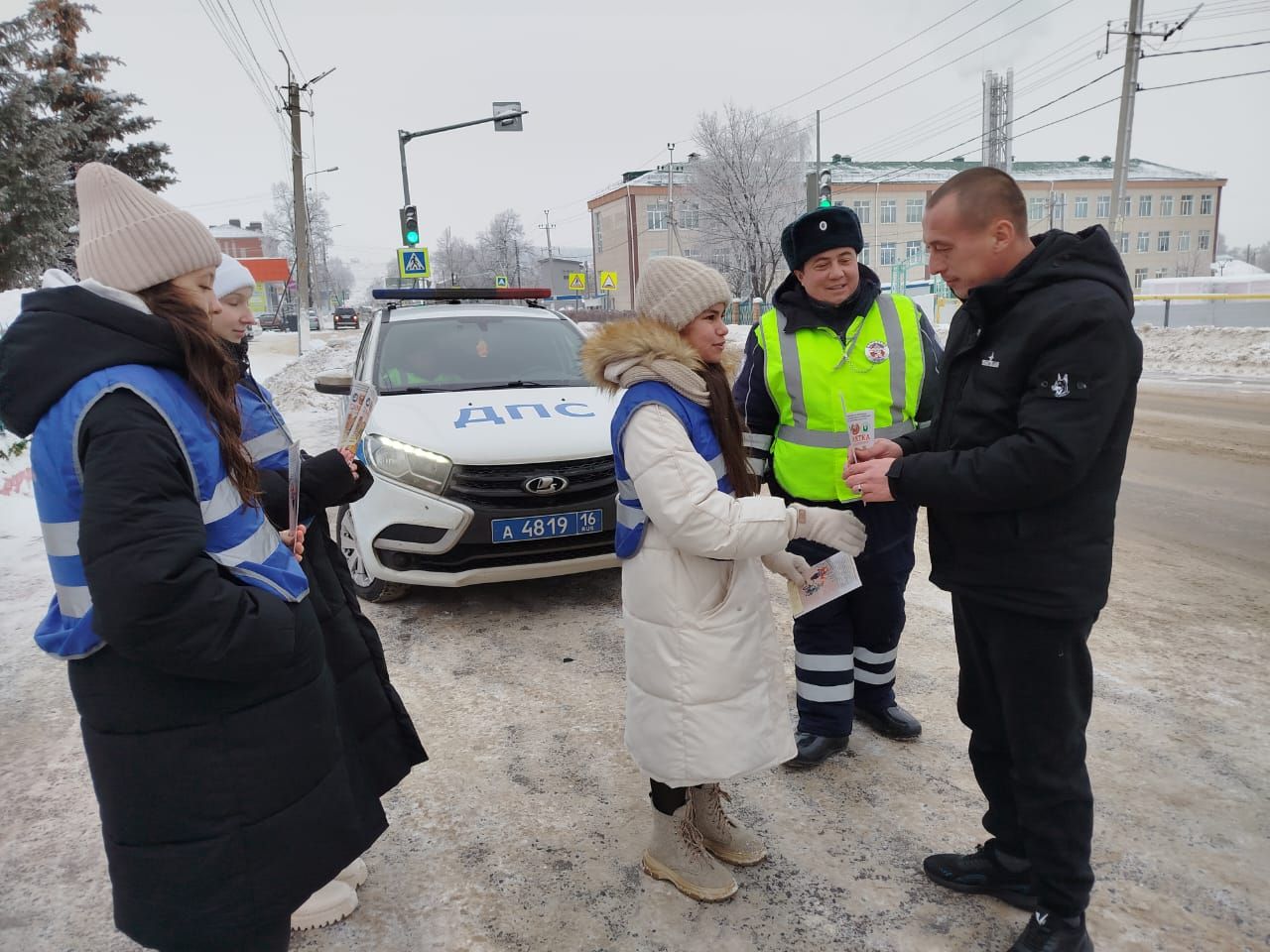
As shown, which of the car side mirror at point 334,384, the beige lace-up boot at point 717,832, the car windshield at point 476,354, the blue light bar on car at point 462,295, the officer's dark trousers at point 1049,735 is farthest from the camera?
the blue light bar on car at point 462,295

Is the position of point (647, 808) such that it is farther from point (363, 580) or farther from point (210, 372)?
point (363, 580)

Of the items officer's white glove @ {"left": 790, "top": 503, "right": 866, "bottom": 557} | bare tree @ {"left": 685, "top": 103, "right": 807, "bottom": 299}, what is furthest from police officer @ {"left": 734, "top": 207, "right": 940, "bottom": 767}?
bare tree @ {"left": 685, "top": 103, "right": 807, "bottom": 299}

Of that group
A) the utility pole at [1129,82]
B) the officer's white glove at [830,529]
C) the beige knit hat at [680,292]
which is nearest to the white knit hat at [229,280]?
the beige knit hat at [680,292]

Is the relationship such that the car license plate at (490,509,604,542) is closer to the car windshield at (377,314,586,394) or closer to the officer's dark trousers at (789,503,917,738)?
the car windshield at (377,314,586,394)

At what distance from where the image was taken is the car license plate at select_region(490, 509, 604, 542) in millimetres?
4152

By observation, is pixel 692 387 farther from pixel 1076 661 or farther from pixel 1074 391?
pixel 1076 661

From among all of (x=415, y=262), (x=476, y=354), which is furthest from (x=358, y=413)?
(x=415, y=262)

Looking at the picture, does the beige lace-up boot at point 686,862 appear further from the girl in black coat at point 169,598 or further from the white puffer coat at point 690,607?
the girl in black coat at point 169,598

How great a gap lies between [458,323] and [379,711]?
13.0 feet

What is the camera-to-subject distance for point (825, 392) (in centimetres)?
288

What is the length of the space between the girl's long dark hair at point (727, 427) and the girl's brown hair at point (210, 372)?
46.9 inches

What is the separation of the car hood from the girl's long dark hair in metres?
1.93

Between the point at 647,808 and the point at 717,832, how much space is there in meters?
0.40

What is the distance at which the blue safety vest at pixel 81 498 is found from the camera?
1.43 m
